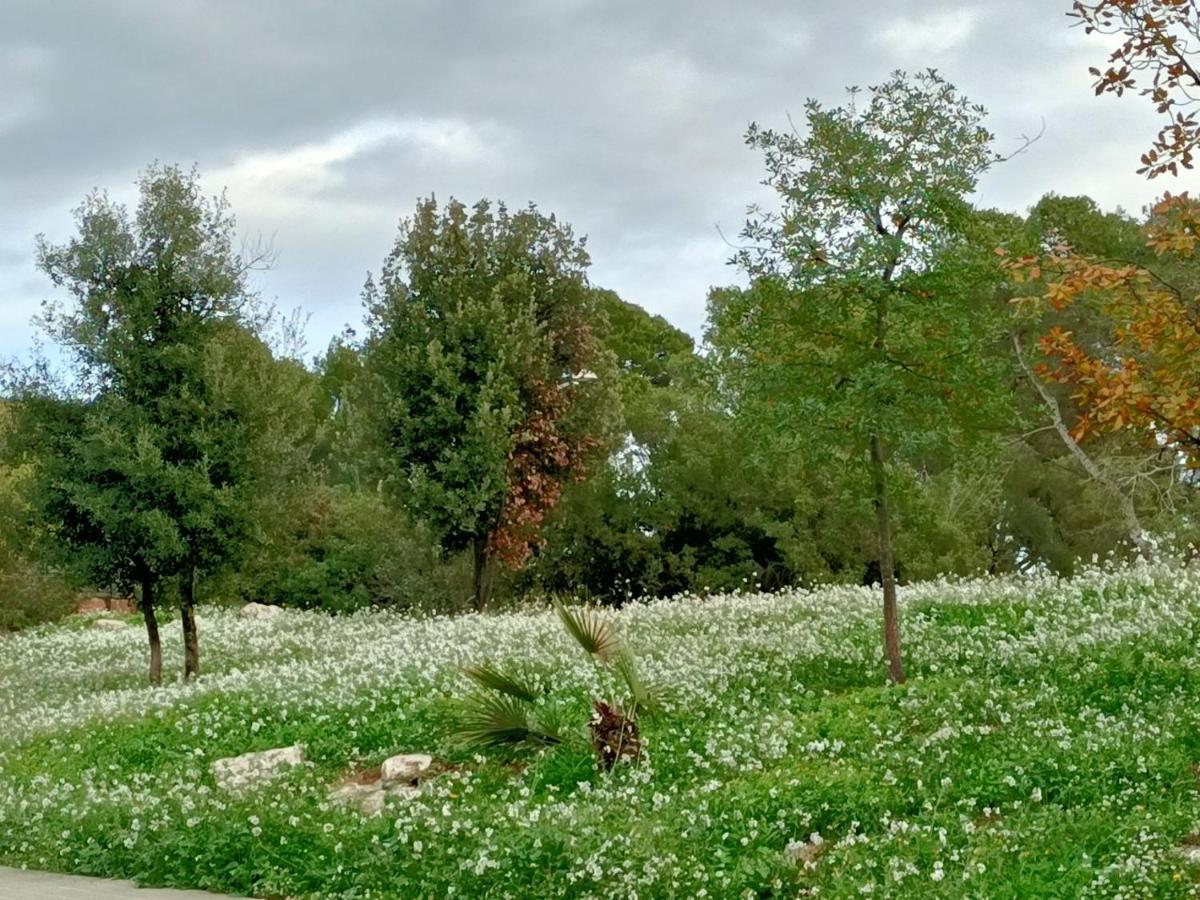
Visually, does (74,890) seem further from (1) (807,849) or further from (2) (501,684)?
(1) (807,849)

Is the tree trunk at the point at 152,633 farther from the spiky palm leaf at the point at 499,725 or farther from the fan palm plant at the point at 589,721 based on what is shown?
the spiky palm leaf at the point at 499,725

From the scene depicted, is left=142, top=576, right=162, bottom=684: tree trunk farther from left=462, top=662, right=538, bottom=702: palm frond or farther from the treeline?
left=462, top=662, right=538, bottom=702: palm frond

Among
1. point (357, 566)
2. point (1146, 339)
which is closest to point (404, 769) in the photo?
point (1146, 339)

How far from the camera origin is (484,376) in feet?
89.9

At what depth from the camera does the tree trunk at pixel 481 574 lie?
1108 inches

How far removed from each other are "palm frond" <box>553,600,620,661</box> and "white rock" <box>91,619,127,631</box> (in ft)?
76.2

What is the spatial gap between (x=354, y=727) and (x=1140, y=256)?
2751cm

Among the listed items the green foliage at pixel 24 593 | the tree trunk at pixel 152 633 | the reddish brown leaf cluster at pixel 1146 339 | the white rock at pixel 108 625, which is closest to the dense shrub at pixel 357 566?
the white rock at pixel 108 625

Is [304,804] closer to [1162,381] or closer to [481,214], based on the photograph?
[1162,381]

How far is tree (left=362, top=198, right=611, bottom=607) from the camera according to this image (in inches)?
1054

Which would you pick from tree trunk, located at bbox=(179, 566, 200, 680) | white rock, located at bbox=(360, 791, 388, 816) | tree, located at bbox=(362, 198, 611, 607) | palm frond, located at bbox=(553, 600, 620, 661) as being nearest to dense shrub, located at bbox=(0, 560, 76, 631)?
tree, located at bbox=(362, 198, 611, 607)

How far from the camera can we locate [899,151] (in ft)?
48.0

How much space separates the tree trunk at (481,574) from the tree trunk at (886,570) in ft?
47.3

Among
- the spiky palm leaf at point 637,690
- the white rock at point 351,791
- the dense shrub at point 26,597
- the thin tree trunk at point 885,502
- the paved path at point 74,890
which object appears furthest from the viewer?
the dense shrub at point 26,597
